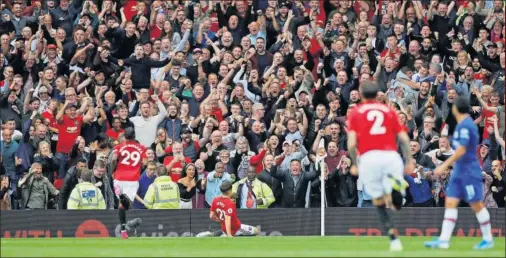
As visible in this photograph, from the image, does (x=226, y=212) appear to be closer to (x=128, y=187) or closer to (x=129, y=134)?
(x=128, y=187)

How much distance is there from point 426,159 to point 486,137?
5.90 ft

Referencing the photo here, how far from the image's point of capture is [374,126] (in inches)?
679

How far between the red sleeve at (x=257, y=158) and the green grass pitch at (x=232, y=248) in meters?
3.81

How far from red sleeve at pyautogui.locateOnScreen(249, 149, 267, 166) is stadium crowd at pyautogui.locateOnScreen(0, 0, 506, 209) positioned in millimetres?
26

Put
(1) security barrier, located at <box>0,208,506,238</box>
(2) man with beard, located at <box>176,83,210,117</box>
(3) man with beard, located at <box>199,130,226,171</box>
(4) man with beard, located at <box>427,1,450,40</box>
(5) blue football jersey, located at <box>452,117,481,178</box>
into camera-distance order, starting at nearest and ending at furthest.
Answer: (5) blue football jersey, located at <box>452,117,481,178</box>
(1) security barrier, located at <box>0,208,506,238</box>
(3) man with beard, located at <box>199,130,226,171</box>
(2) man with beard, located at <box>176,83,210,117</box>
(4) man with beard, located at <box>427,1,450,40</box>

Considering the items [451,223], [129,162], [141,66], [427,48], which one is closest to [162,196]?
[129,162]

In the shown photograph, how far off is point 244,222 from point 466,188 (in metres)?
8.24

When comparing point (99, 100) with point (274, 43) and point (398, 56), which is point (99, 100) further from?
point (398, 56)

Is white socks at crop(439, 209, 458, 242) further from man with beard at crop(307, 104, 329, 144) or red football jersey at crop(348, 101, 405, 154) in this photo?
man with beard at crop(307, 104, 329, 144)

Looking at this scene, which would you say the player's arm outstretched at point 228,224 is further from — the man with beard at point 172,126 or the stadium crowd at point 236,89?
the man with beard at point 172,126

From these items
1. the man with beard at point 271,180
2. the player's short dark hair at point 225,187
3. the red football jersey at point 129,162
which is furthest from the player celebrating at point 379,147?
the man with beard at point 271,180

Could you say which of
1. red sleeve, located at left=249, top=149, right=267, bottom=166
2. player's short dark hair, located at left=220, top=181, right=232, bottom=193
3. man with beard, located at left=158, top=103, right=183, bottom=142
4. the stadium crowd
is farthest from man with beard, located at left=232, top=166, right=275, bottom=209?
man with beard, located at left=158, top=103, right=183, bottom=142

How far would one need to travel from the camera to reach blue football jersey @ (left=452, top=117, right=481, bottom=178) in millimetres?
17594

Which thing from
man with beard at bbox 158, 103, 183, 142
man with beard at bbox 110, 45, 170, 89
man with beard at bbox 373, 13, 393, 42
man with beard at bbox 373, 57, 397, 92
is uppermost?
man with beard at bbox 373, 13, 393, 42
